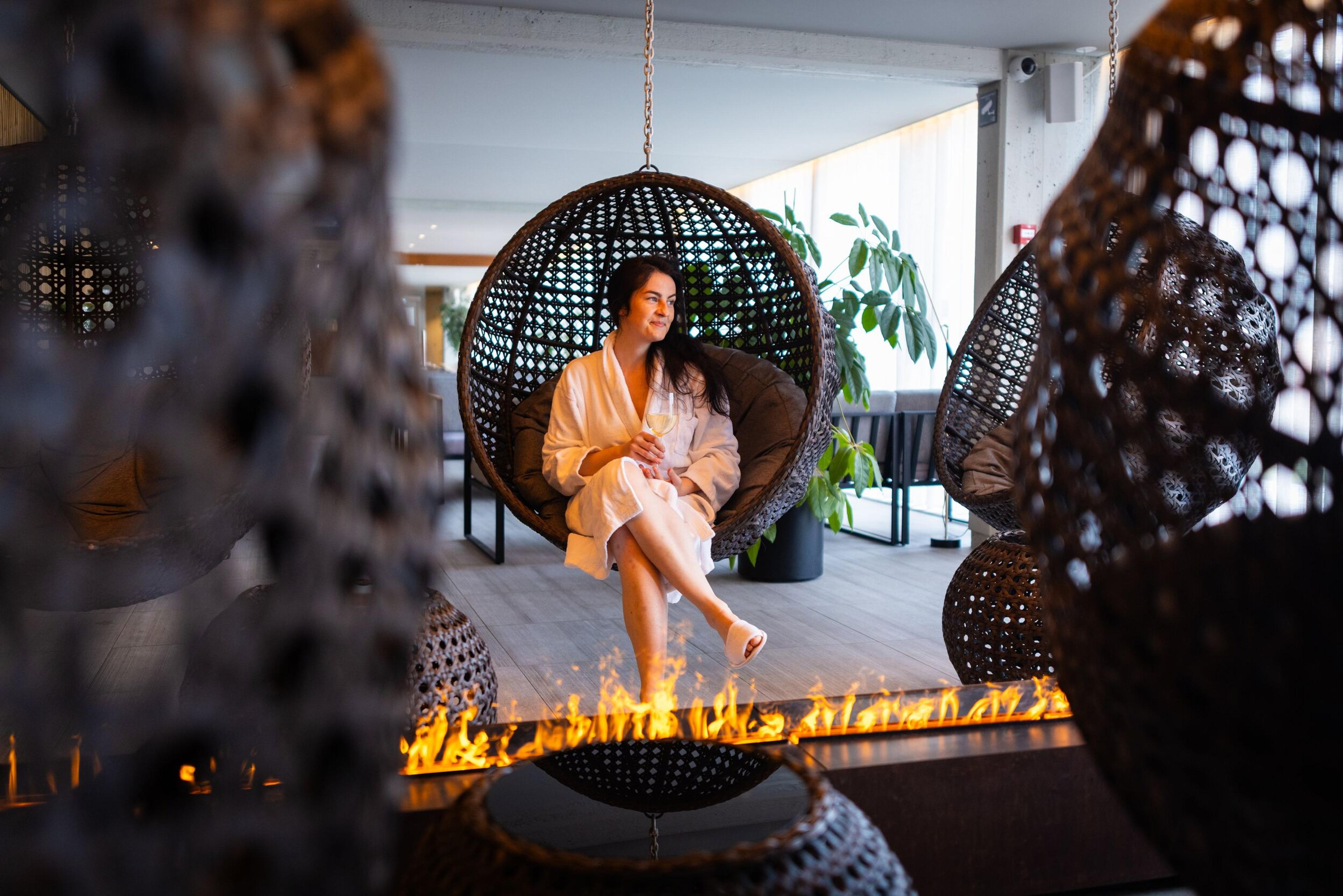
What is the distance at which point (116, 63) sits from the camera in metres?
0.34

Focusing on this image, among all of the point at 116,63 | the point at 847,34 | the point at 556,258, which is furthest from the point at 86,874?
the point at 847,34

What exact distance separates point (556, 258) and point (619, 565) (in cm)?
98

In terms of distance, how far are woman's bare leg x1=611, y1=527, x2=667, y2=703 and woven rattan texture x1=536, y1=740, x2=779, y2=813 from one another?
4.66 feet

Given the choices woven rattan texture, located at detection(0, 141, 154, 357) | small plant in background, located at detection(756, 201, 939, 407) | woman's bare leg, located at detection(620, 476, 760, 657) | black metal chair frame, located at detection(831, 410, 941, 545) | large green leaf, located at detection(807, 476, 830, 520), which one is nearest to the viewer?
woven rattan texture, located at detection(0, 141, 154, 357)

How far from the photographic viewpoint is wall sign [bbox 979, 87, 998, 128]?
214 inches

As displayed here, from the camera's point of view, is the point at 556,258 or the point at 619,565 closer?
the point at 619,565

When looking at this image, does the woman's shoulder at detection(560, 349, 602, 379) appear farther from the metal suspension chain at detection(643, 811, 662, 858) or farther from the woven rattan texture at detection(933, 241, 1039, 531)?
the metal suspension chain at detection(643, 811, 662, 858)

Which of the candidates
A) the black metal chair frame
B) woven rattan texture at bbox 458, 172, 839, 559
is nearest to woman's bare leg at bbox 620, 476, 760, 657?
woven rattan texture at bbox 458, 172, 839, 559

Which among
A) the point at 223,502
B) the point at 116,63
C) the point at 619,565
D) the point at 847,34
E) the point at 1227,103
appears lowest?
the point at 619,565

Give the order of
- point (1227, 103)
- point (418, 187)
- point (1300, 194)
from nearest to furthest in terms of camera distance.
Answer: point (1227, 103)
point (1300, 194)
point (418, 187)

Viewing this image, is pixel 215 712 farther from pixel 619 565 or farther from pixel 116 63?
pixel 619 565

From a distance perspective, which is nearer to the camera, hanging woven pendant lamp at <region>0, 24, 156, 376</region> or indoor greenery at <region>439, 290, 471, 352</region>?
hanging woven pendant lamp at <region>0, 24, 156, 376</region>

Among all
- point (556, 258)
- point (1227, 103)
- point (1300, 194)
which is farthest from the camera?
Answer: point (556, 258)

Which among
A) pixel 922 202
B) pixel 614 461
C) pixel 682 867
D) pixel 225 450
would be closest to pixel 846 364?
pixel 614 461
